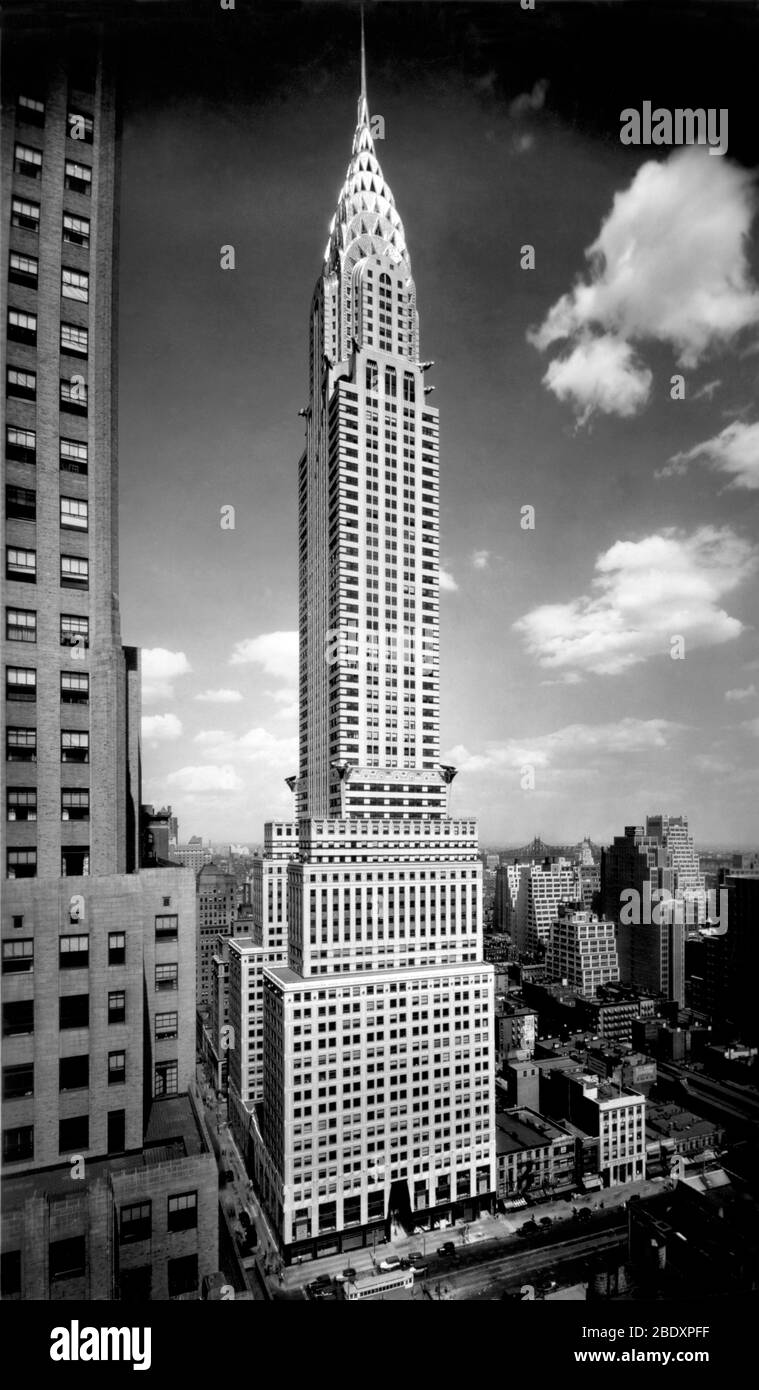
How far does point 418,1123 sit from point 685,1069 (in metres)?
16.6

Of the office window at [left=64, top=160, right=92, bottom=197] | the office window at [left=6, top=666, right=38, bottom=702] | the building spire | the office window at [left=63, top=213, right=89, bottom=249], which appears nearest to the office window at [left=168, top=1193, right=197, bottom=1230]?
the office window at [left=6, top=666, right=38, bottom=702]

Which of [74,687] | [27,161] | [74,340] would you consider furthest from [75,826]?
[27,161]

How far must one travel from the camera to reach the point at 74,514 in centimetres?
716

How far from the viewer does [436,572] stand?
16.9 meters

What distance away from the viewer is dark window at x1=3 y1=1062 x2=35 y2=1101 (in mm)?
6246

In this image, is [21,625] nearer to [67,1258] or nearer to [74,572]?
[74,572]

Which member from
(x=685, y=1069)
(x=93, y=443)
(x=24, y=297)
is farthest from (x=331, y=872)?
(x=685, y=1069)

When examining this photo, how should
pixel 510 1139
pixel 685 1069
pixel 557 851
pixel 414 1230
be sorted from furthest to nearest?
pixel 557 851 < pixel 685 1069 < pixel 510 1139 < pixel 414 1230

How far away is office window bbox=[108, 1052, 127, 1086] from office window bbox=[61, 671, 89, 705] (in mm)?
3773

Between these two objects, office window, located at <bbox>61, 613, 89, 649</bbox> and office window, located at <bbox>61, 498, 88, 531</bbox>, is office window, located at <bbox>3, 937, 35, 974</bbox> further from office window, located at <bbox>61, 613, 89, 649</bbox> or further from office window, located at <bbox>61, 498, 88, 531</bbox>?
office window, located at <bbox>61, 498, 88, 531</bbox>

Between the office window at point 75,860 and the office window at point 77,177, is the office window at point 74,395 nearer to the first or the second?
the office window at point 77,177

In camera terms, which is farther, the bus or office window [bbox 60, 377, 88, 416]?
the bus

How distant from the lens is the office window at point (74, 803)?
6930 millimetres

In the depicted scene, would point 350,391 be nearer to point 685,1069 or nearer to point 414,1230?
point 414,1230
